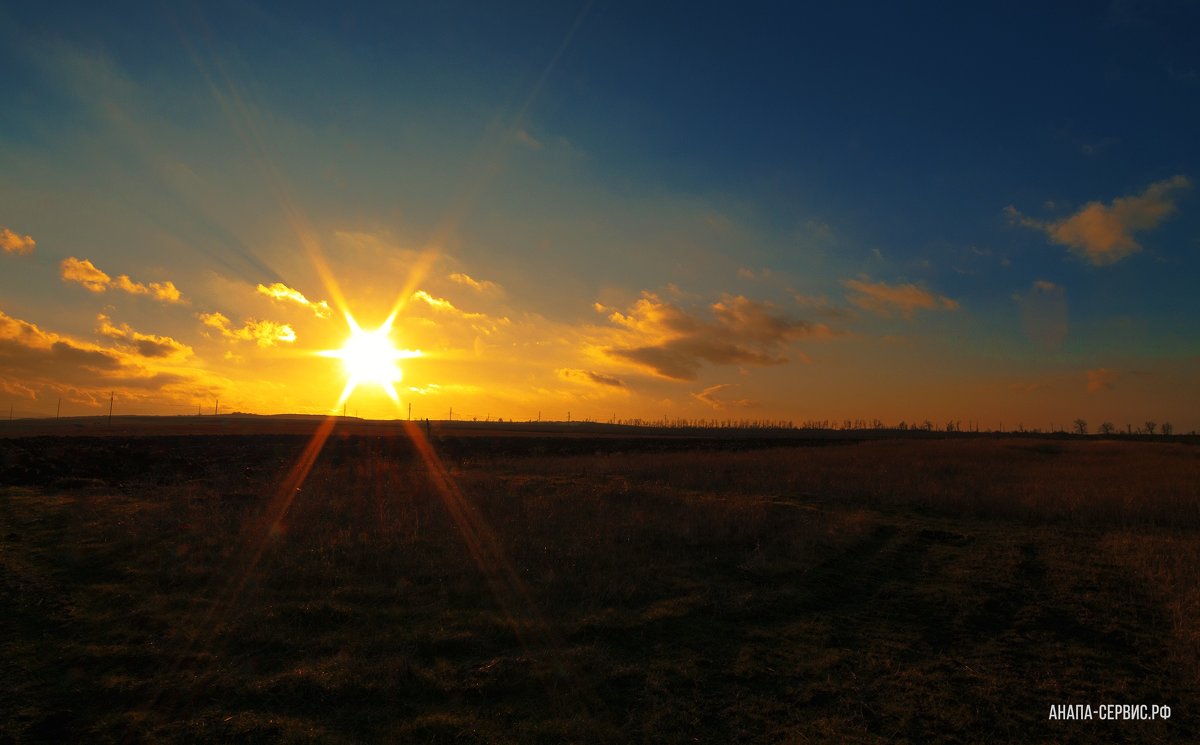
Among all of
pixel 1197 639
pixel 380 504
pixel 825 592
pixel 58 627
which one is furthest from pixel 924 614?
pixel 380 504

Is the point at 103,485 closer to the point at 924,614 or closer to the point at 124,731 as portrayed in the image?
the point at 124,731

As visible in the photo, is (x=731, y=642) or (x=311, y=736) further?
(x=731, y=642)

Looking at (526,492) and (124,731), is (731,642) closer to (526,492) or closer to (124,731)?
(124,731)

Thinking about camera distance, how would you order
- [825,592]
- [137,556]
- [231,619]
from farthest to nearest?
[137,556], [825,592], [231,619]

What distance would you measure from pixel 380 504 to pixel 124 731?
12168mm

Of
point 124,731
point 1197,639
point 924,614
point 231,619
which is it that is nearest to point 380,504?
point 231,619

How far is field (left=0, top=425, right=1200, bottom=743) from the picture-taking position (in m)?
6.30

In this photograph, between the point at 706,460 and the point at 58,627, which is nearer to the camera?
the point at 58,627

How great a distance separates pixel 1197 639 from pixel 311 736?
10.5 meters

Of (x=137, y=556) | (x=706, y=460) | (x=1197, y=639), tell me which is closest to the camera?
(x=1197, y=639)

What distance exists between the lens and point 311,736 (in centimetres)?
587

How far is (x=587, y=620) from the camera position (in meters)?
8.99

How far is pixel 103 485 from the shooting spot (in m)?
23.8

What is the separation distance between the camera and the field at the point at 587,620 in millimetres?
6297
